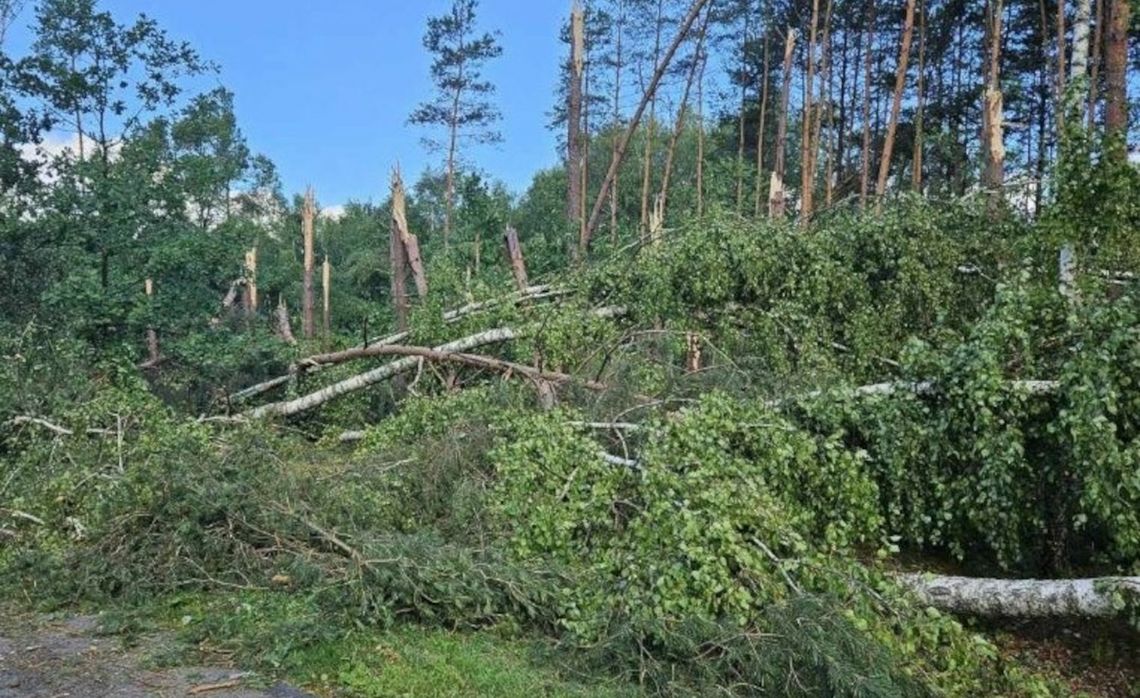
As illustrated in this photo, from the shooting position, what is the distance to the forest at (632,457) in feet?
11.6

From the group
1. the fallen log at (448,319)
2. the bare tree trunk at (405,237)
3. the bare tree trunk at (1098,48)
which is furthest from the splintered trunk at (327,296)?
the bare tree trunk at (1098,48)

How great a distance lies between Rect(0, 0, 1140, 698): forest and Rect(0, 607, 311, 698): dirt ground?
3 cm

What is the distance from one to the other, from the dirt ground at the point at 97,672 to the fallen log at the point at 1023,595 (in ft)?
10.0

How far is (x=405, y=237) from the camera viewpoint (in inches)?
465

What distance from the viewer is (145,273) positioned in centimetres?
823

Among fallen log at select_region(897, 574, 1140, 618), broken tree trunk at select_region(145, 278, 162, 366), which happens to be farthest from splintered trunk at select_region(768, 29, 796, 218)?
broken tree trunk at select_region(145, 278, 162, 366)

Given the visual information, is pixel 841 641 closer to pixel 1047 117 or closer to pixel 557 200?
pixel 1047 117

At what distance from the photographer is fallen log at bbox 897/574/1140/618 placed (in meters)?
3.69

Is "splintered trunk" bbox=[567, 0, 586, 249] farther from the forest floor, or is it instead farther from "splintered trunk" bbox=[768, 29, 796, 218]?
the forest floor

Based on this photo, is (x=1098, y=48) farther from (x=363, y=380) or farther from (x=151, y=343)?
(x=151, y=343)

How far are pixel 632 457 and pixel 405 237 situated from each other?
7.70 m

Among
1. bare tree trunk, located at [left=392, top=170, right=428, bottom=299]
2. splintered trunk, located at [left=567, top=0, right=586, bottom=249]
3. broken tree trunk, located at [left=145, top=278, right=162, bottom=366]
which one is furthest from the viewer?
splintered trunk, located at [left=567, top=0, right=586, bottom=249]

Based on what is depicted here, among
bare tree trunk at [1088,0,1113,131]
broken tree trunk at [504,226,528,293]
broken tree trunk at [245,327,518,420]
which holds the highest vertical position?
bare tree trunk at [1088,0,1113,131]

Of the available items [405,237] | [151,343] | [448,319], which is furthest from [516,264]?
[151,343]
